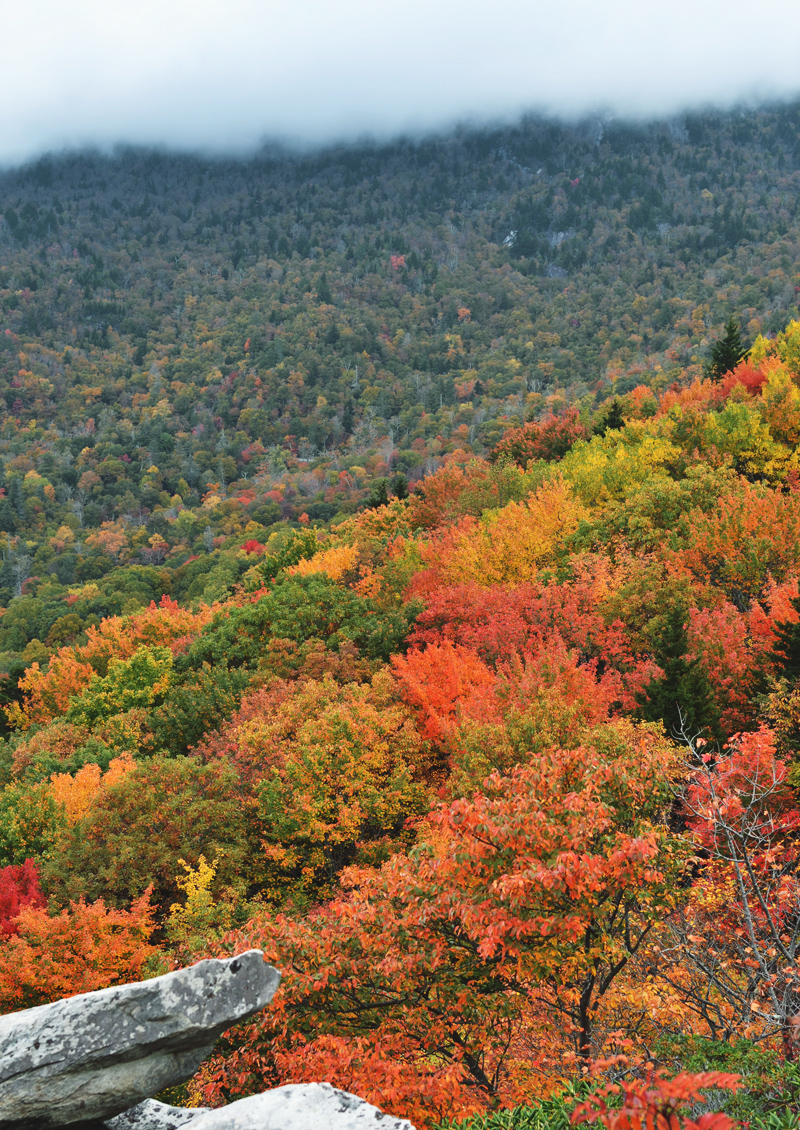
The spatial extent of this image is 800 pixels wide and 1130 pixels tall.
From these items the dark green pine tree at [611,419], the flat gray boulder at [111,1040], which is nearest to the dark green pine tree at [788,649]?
the flat gray boulder at [111,1040]

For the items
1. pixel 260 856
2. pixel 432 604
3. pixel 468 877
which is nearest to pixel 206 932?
pixel 260 856

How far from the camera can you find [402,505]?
7775cm

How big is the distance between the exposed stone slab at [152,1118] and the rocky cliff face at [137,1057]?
0.03m

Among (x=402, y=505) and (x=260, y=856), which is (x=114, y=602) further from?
(x=260, y=856)

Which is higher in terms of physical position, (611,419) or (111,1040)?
(111,1040)

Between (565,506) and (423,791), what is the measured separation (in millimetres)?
28658

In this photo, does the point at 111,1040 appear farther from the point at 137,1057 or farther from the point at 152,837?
the point at 152,837

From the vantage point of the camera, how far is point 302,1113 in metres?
7.11

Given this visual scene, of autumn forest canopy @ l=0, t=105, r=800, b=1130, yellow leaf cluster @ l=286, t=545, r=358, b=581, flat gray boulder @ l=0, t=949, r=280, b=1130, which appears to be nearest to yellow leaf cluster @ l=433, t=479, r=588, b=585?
autumn forest canopy @ l=0, t=105, r=800, b=1130

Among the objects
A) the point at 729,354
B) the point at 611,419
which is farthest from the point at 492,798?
the point at 729,354

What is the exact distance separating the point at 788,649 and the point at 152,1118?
81.8ft

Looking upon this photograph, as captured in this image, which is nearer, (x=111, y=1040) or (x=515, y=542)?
(x=111, y=1040)

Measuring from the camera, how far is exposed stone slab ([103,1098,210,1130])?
805 cm

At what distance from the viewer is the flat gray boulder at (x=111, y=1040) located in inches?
283
